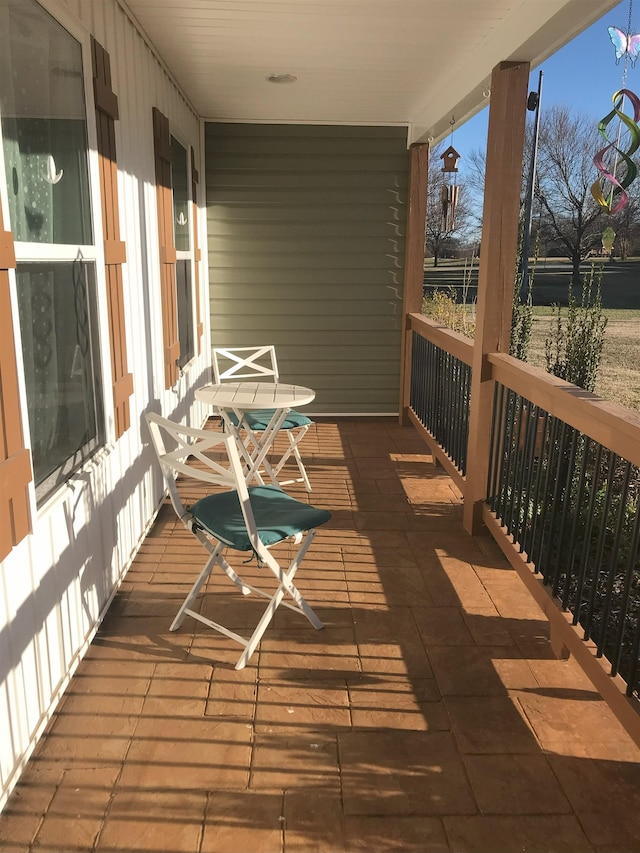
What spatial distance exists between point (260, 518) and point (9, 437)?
104 cm

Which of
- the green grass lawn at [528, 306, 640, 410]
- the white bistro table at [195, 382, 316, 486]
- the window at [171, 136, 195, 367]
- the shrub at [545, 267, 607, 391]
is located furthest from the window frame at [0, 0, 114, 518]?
the green grass lawn at [528, 306, 640, 410]

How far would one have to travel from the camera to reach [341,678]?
235 cm

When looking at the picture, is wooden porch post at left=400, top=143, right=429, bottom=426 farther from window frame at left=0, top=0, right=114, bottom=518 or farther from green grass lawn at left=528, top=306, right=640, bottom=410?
window frame at left=0, top=0, right=114, bottom=518

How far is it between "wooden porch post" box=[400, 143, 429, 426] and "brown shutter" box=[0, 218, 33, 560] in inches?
177

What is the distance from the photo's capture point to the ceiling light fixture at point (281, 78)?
4.32 metres

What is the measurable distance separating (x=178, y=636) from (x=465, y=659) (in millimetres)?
1115

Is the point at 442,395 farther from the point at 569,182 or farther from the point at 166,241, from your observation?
the point at 166,241

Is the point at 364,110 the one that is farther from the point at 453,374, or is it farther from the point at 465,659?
the point at 465,659

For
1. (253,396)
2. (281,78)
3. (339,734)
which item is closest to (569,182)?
(281,78)

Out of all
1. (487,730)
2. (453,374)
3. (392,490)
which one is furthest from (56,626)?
(453,374)

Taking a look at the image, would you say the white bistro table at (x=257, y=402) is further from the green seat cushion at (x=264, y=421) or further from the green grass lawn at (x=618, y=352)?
the green grass lawn at (x=618, y=352)

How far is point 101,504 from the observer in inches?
106

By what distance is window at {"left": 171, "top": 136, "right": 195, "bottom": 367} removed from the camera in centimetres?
470

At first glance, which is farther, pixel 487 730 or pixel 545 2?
pixel 545 2
